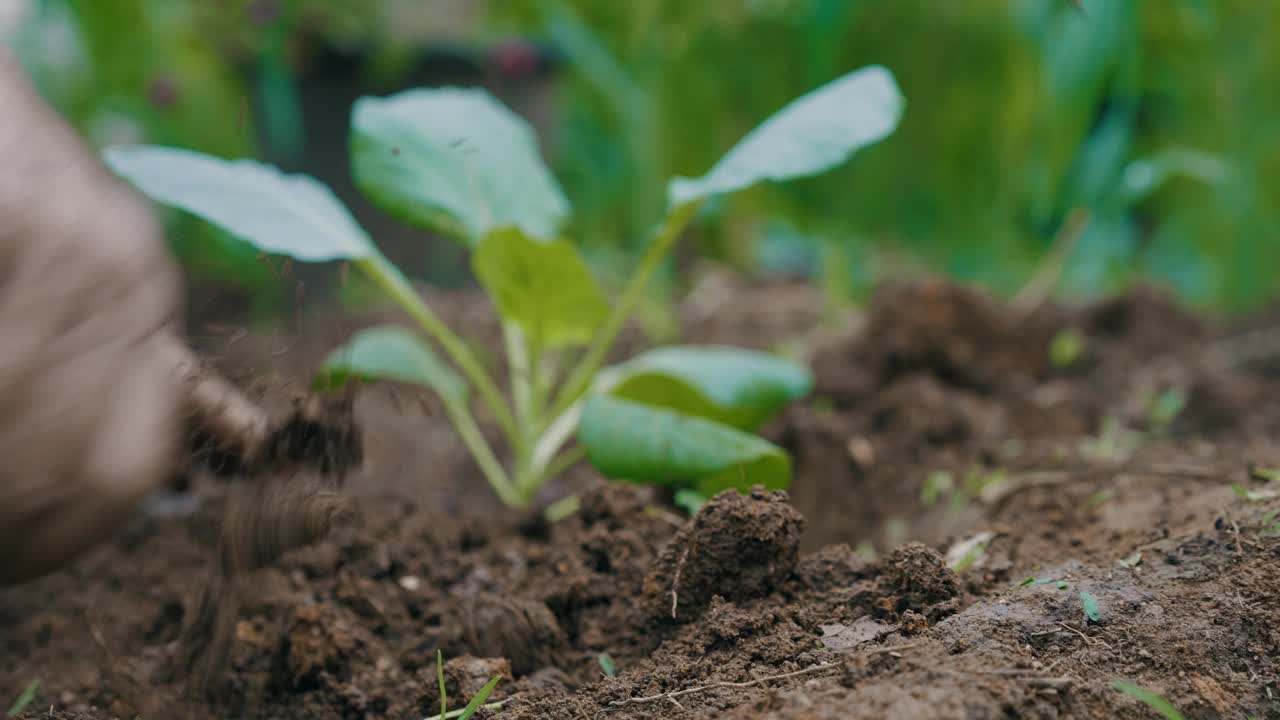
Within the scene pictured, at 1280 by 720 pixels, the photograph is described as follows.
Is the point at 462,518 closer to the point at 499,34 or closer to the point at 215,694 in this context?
the point at 215,694

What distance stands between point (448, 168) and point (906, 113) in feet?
4.53

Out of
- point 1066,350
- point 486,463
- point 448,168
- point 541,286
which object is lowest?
point 1066,350

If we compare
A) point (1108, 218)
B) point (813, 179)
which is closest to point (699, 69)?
point (813, 179)

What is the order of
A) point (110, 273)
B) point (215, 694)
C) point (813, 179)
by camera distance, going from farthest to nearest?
point (813, 179), point (110, 273), point (215, 694)

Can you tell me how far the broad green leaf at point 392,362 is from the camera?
3.21 feet

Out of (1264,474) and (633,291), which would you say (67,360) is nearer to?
(633,291)

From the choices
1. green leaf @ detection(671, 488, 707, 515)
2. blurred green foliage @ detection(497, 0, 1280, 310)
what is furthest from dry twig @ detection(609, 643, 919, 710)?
blurred green foliage @ detection(497, 0, 1280, 310)

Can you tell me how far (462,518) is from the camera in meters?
0.95

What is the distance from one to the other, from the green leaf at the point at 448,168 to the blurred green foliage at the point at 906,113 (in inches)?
26.8

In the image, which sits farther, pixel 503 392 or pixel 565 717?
pixel 503 392

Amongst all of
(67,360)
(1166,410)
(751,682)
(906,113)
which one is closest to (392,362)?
(67,360)

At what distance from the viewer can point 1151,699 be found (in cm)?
51

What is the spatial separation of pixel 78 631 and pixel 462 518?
0.34 meters

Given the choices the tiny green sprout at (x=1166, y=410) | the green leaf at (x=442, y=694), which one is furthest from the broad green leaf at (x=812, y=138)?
the tiny green sprout at (x=1166, y=410)
